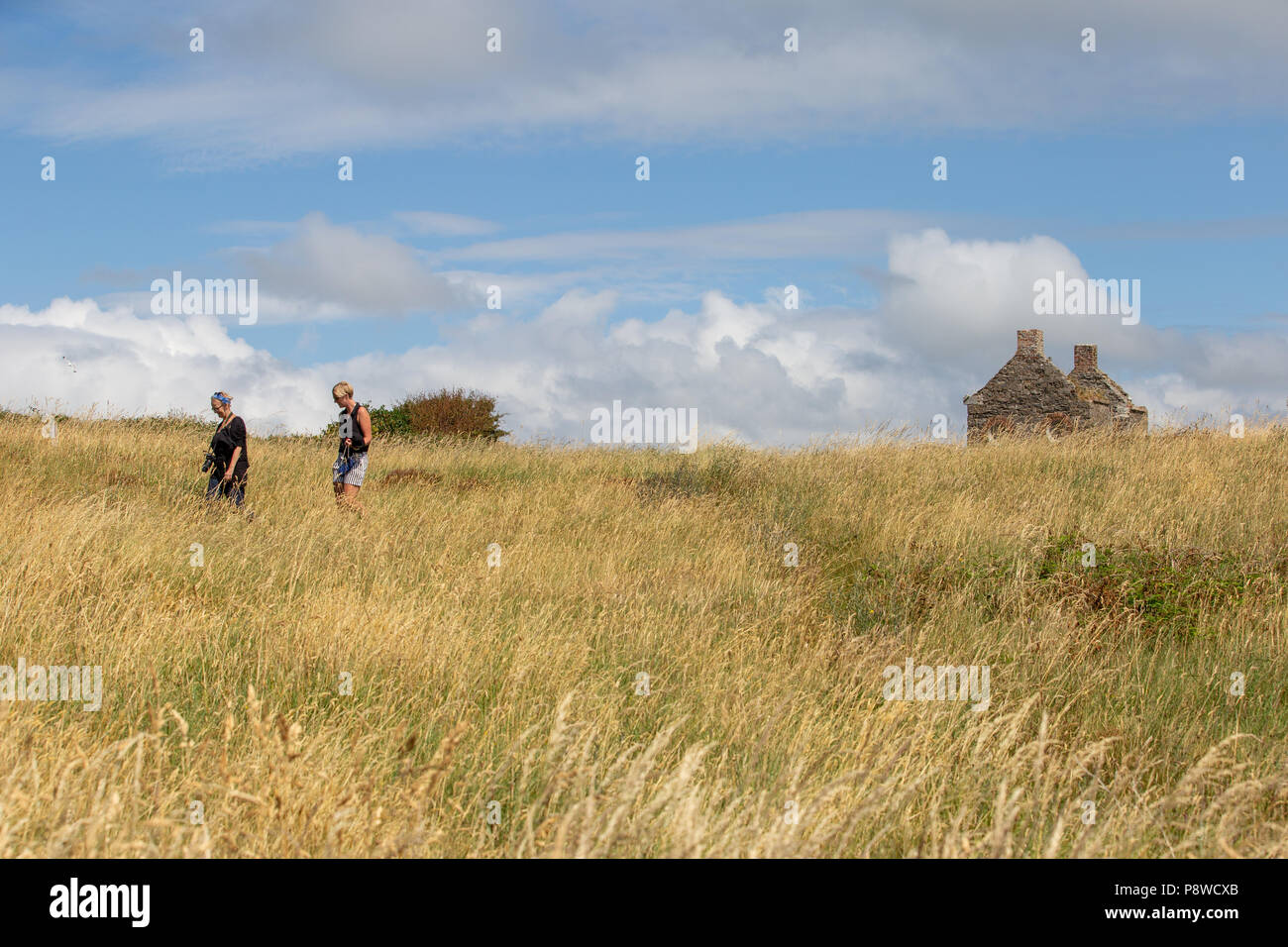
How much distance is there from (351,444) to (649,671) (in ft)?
22.9

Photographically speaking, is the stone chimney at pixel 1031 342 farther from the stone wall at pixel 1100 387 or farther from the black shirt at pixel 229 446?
the black shirt at pixel 229 446

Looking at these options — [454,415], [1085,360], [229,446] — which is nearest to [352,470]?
[229,446]

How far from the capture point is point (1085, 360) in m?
30.4

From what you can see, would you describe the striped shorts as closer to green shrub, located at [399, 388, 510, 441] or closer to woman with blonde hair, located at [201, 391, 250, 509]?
woman with blonde hair, located at [201, 391, 250, 509]

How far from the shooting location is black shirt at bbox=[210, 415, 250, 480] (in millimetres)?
11070

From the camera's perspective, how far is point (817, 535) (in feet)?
35.0

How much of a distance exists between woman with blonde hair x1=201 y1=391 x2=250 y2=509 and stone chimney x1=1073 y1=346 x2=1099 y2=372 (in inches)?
1108

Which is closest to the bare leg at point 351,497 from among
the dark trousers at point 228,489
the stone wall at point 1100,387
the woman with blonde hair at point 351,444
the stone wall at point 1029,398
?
the woman with blonde hair at point 351,444

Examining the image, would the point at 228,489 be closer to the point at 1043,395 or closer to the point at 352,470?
the point at 352,470

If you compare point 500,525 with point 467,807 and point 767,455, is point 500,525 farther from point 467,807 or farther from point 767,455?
point 467,807

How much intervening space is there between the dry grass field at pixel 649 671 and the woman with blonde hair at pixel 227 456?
1.55 feet

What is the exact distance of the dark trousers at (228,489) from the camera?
11039 mm

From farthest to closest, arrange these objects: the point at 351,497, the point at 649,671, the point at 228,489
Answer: the point at 228,489 → the point at 351,497 → the point at 649,671
